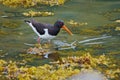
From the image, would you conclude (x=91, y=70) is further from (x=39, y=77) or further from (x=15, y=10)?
(x=15, y=10)

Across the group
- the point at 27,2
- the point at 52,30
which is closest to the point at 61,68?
the point at 52,30

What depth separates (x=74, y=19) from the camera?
74.7ft

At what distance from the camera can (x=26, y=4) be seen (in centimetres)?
2664

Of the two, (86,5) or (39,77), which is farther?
(86,5)

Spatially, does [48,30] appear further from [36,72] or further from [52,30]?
[36,72]

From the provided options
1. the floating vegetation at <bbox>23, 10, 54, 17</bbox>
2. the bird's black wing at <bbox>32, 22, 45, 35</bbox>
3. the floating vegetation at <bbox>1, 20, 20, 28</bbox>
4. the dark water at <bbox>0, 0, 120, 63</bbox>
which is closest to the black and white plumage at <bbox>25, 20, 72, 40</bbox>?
the bird's black wing at <bbox>32, 22, 45, 35</bbox>

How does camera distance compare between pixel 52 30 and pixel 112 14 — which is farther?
pixel 112 14

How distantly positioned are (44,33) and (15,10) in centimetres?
865

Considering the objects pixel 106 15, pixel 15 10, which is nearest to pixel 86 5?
pixel 106 15

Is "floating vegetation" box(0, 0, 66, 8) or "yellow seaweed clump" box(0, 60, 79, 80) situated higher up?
"yellow seaweed clump" box(0, 60, 79, 80)

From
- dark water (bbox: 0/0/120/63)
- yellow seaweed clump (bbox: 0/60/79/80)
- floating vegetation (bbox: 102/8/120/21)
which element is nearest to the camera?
yellow seaweed clump (bbox: 0/60/79/80)

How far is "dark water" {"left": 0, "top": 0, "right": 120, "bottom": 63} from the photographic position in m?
17.2

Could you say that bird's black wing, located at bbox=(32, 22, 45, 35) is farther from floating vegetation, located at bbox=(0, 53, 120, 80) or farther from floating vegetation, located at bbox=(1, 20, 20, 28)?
floating vegetation, located at bbox=(1, 20, 20, 28)

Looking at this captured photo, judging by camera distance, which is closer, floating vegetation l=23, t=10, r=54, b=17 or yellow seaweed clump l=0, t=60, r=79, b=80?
yellow seaweed clump l=0, t=60, r=79, b=80
